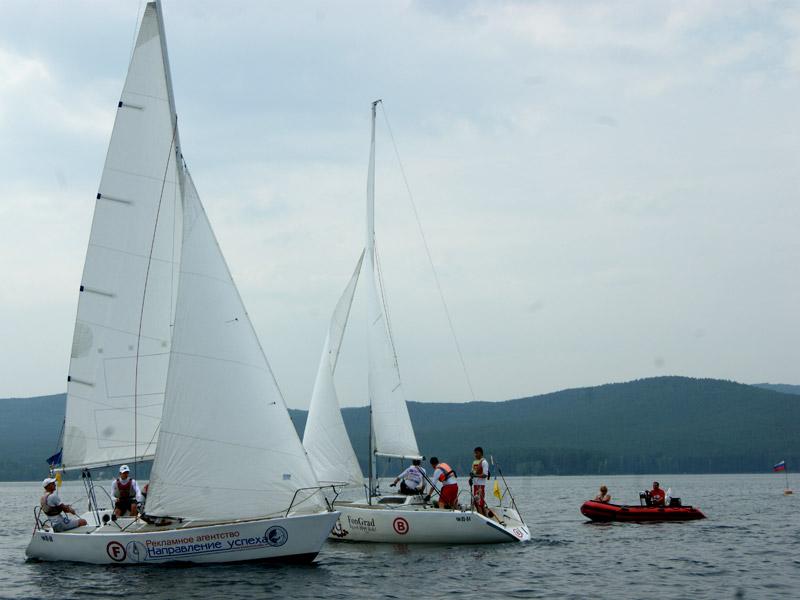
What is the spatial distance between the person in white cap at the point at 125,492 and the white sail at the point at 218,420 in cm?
299

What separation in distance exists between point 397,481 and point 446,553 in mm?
3733

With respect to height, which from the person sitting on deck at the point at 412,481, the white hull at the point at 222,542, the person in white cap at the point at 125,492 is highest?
the person sitting on deck at the point at 412,481

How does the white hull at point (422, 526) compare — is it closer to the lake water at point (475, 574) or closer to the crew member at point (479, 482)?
the lake water at point (475, 574)

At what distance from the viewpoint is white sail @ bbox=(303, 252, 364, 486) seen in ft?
107

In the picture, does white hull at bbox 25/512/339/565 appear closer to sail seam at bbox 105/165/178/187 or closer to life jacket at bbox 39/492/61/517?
life jacket at bbox 39/492/61/517

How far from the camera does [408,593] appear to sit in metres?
21.5

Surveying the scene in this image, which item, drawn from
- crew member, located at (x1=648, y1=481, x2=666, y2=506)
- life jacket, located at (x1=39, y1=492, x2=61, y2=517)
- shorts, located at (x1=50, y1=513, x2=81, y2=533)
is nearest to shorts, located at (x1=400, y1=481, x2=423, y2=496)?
shorts, located at (x1=50, y1=513, x2=81, y2=533)

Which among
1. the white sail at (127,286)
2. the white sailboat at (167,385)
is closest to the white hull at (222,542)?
the white sailboat at (167,385)

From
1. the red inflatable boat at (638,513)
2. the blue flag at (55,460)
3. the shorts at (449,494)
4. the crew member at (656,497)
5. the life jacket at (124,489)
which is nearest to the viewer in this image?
the blue flag at (55,460)

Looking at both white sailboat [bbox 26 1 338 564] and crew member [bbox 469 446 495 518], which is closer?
white sailboat [bbox 26 1 338 564]

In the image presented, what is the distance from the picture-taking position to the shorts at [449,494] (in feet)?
94.0

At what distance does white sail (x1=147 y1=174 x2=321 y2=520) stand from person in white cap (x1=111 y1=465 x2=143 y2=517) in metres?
2.99

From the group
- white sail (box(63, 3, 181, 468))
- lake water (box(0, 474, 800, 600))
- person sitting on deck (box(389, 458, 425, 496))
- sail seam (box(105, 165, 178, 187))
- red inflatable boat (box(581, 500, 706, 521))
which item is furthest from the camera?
red inflatable boat (box(581, 500, 706, 521))

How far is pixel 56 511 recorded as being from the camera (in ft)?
82.2
